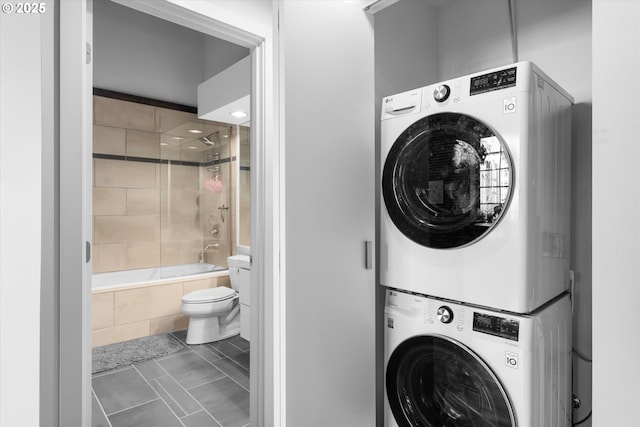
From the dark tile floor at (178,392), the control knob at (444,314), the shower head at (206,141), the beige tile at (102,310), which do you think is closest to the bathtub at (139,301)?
the beige tile at (102,310)

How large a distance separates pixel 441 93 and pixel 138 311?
10.5 feet

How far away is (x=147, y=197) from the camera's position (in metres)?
3.74

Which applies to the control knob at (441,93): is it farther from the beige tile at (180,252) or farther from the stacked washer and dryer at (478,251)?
the beige tile at (180,252)

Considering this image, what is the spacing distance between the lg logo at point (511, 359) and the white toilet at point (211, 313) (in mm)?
2411

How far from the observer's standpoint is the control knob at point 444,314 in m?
1.35

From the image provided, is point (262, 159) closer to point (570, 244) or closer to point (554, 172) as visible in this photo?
point (554, 172)

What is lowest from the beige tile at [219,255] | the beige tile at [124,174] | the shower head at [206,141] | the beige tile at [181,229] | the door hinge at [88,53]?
the beige tile at [219,255]

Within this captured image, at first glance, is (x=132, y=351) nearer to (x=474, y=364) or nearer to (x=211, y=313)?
(x=211, y=313)

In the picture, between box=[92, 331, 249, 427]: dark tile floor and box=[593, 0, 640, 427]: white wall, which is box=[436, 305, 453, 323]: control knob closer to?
box=[593, 0, 640, 427]: white wall

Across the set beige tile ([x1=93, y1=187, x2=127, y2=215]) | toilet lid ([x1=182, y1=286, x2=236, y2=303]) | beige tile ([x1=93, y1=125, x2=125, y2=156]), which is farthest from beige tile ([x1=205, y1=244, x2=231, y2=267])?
beige tile ([x1=93, y1=125, x2=125, y2=156])

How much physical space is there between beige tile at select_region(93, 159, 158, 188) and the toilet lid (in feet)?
4.32

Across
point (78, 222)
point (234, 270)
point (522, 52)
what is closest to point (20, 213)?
point (78, 222)

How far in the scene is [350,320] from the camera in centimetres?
145

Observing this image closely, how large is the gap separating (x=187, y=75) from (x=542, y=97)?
11.9 feet
